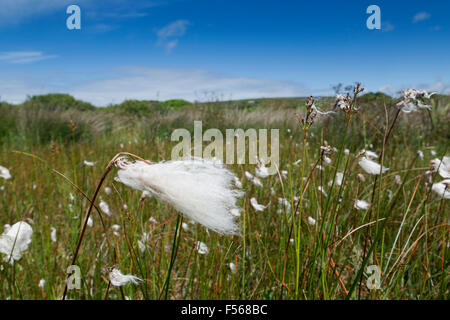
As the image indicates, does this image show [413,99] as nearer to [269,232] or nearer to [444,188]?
[444,188]

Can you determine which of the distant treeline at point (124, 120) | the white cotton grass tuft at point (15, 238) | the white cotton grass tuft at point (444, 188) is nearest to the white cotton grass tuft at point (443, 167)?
the white cotton grass tuft at point (444, 188)

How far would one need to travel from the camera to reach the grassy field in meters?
1.10

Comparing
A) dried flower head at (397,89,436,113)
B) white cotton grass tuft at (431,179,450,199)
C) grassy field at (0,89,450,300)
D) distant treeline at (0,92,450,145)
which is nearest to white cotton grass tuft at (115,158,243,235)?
grassy field at (0,89,450,300)

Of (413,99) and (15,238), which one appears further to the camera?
(15,238)

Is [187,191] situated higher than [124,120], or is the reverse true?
[124,120]

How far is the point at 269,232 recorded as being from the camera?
191 centimetres

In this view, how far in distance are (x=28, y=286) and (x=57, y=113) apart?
6.77 metres

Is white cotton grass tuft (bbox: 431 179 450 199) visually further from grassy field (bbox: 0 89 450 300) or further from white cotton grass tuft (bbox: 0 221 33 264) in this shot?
white cotton grass tuft (bbox: 0 221 33 264)

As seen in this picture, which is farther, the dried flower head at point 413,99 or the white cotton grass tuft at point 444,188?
the white cotton grass tuft at point 444,188

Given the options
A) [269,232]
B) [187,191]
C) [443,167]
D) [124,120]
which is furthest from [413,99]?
[124,120]

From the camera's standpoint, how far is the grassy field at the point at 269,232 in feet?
3.60

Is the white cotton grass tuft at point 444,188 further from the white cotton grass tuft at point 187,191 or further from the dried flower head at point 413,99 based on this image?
the white cotton grass tuft at point 187,191

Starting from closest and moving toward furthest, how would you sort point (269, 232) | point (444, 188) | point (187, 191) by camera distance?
point (187, 191) < point (444, 188) < point (269, 232)
